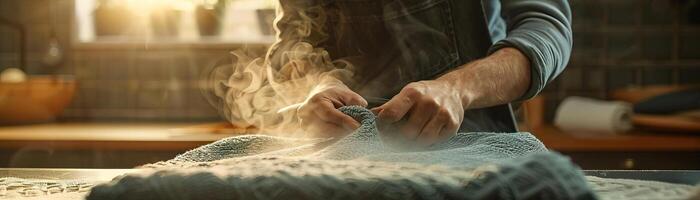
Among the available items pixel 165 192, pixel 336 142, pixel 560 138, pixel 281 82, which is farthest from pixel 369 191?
pixel 560 138

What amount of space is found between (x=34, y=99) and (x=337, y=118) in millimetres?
1528

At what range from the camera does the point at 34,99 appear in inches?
81.3

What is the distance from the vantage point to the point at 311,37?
1.21 metres

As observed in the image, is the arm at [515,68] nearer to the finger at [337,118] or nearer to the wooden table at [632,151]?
the finger at [337,118]

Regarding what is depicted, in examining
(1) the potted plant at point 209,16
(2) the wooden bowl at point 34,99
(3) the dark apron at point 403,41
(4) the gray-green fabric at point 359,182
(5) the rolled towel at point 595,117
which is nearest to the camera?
(4) the gray-green fabric at point 359,182

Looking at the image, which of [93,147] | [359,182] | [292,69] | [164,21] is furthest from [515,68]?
[164,21]

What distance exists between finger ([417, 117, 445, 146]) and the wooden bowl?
153cm

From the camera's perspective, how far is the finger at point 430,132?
741 mm

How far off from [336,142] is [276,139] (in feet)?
0.30

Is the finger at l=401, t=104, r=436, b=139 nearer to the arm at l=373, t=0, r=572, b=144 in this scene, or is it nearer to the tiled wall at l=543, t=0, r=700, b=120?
the arm at l=373, t=0, r=572, b=144

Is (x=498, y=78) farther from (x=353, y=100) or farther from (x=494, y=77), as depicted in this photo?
(x=353, y=100)

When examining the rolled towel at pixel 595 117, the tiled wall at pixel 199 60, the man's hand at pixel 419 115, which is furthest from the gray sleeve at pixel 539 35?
the tiled wall at pixel 199 60

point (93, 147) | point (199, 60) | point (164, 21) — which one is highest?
point (164, 21)

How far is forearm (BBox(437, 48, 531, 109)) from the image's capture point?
877 millimetres
